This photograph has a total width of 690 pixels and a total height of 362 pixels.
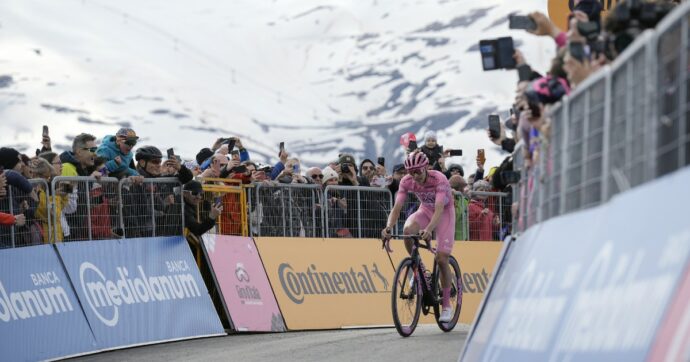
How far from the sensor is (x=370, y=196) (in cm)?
1906

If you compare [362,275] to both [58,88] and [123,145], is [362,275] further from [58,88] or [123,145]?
[58,88]

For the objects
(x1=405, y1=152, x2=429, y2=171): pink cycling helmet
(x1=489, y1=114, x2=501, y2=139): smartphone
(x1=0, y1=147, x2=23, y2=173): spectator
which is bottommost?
(x1=405, y1=152, x2=429, y2=171): pink cycling helmet

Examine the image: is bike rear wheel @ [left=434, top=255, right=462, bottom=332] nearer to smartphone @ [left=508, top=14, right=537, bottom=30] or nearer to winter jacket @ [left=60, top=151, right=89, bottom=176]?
winter jacket @ [left=60, top=151, right=89, bottom=176]

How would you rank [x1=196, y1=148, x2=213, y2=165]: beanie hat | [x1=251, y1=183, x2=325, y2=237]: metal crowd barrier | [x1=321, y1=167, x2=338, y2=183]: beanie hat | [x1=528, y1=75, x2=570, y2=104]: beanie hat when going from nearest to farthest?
[x1=528, y1=75, x2=570, y2=104]: beanie hat < [x1=251, y1=183, x2=325, y2=237]: metal crowd barrier < [x1=321, y1=167, x2=338, y2=183]: beanie hat < [x1=196, y1=148, x2=213, y2=165]: beanie hat

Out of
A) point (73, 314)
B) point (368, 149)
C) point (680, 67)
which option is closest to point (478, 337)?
point (680, 67)

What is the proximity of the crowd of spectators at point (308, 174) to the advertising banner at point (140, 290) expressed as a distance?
0.74ft

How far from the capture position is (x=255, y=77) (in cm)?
17500

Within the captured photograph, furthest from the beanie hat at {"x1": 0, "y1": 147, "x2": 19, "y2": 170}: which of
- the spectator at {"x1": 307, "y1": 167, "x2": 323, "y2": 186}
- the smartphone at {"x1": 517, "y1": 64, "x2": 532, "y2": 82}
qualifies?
the smartphone at {"x1": 517, "y1": 64, "x2": 532, "y2": 82}

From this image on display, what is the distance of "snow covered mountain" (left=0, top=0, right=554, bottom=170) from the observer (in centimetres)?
13138

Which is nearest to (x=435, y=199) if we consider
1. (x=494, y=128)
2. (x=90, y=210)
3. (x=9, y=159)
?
(x=90, y=210)

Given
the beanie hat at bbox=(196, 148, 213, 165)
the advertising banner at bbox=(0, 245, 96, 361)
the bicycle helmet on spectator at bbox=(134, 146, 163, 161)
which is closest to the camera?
the advertising banner at bbox=(0, 245, 96, 361)

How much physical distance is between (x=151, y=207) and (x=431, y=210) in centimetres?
305

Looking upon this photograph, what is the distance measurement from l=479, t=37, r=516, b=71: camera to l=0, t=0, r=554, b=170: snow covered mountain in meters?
97.8

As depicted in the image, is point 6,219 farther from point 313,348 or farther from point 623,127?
point 623,127
